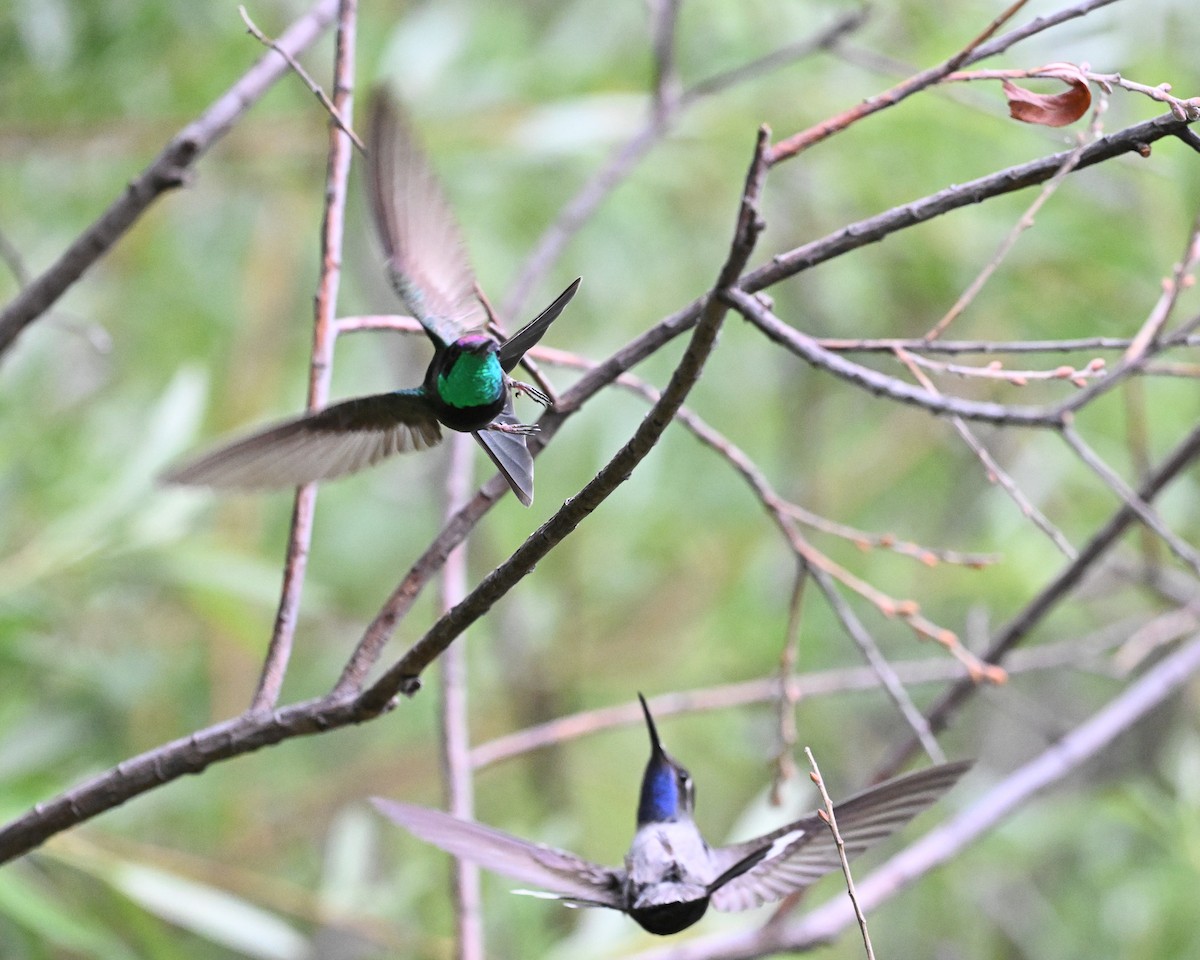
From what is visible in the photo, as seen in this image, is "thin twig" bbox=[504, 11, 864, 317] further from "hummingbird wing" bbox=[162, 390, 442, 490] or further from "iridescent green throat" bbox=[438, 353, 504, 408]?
"iridescent green throat" bbox=[438, 353, 504, 408]

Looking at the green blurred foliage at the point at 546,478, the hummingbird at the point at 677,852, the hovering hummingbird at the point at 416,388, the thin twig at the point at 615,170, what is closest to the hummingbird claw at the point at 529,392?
the hovering hummingbird at the point at 416,388

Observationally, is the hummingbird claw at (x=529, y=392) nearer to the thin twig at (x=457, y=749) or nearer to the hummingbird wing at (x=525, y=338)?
the hummingbird wing at (x=525, y=338)

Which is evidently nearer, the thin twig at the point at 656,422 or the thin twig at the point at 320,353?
the thin twig at the point at 656,422

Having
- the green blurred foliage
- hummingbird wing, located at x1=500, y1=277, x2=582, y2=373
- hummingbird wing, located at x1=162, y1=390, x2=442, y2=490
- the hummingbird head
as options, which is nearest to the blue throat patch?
the hummingbird head

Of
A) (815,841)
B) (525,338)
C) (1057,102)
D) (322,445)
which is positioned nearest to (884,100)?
(1057,102)

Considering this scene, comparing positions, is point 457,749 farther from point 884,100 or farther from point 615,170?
point 884,100

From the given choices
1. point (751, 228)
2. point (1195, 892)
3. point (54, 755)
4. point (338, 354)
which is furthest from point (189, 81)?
point (1195, 892)

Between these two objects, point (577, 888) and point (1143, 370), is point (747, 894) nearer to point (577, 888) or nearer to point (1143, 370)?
point (577, 888)
